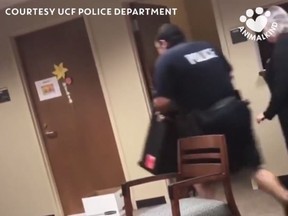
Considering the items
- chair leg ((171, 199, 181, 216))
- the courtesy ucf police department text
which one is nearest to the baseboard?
the courtesy ucf police department text

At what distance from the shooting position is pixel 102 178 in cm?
475

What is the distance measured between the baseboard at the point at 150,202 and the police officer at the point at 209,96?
5.32 feet

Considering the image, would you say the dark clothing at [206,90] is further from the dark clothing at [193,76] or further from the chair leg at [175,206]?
the chair leg at [175,206]

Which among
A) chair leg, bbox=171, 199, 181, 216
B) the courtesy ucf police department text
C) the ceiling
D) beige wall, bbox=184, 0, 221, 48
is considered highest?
the ceiling

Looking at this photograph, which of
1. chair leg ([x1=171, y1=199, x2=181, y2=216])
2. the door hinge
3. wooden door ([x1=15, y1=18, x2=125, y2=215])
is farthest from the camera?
wooden door ([x1=15, y1=18, x2=125, y2=215])

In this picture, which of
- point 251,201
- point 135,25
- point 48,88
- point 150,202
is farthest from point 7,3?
point 251,201

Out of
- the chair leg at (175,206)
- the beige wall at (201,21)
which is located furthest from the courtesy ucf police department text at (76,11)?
the chair leg at (175,206)

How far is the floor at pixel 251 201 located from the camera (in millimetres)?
3671

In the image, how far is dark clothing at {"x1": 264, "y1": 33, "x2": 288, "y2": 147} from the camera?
2814 mm

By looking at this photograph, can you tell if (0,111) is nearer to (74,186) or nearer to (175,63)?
(74,186)

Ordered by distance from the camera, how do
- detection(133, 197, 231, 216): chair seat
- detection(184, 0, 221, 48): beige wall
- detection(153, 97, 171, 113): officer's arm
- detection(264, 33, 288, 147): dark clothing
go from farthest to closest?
detection(184, 0, 221, 48): beige wall, detection(153, 97, 171, 113): officer's arm, detection(264, 33, 288, 147): dark clothing, detection(133, 197, 231, 216): chair seat

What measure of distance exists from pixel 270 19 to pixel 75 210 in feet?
9.21

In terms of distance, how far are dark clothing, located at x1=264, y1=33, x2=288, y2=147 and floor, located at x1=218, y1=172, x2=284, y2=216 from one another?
2.94ft

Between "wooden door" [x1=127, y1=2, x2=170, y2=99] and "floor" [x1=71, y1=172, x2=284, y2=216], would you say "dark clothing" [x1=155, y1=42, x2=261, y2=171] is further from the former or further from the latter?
"wooden door" [x1=127, y1=2, x2=170, y2=99]
